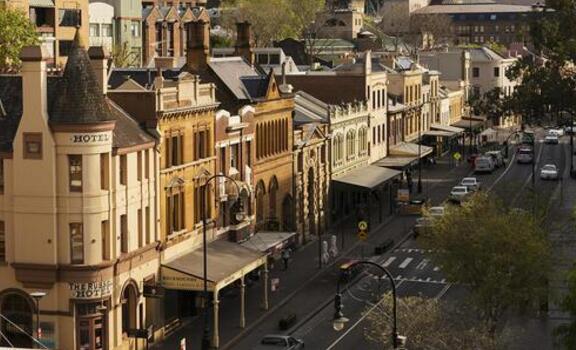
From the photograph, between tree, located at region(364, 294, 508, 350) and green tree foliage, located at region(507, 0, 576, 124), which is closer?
tree, located at region(364, 294, 508, 350)

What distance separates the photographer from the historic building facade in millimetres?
54062

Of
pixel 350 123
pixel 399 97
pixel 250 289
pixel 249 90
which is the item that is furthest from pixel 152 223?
pixel 399 97

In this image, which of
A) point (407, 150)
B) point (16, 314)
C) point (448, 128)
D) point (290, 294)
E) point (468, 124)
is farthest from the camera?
point (468, 124)

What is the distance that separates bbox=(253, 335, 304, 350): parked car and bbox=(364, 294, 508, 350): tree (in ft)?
18.6

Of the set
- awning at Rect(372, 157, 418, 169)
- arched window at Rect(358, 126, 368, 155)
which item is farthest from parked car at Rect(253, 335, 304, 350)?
awning at Rect(372, 157, 418, 169)

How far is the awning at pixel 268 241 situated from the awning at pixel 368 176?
63.0 ft

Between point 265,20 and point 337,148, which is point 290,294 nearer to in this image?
point 337,148

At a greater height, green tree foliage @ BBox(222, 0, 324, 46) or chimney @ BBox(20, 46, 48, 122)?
green tree foliage @ BBox(222, 0, 324, 46)

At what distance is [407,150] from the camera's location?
12100 cm

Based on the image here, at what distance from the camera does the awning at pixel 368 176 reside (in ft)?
313

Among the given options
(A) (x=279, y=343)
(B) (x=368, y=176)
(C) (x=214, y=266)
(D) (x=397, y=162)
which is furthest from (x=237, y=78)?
(D) (x=397, y=162)

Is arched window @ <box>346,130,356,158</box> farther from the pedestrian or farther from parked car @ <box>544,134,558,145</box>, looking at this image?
parked car @ <box>544,134,558,145</box>

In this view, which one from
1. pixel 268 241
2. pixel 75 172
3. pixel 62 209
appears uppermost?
pixel 75 172

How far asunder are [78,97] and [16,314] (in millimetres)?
9282
